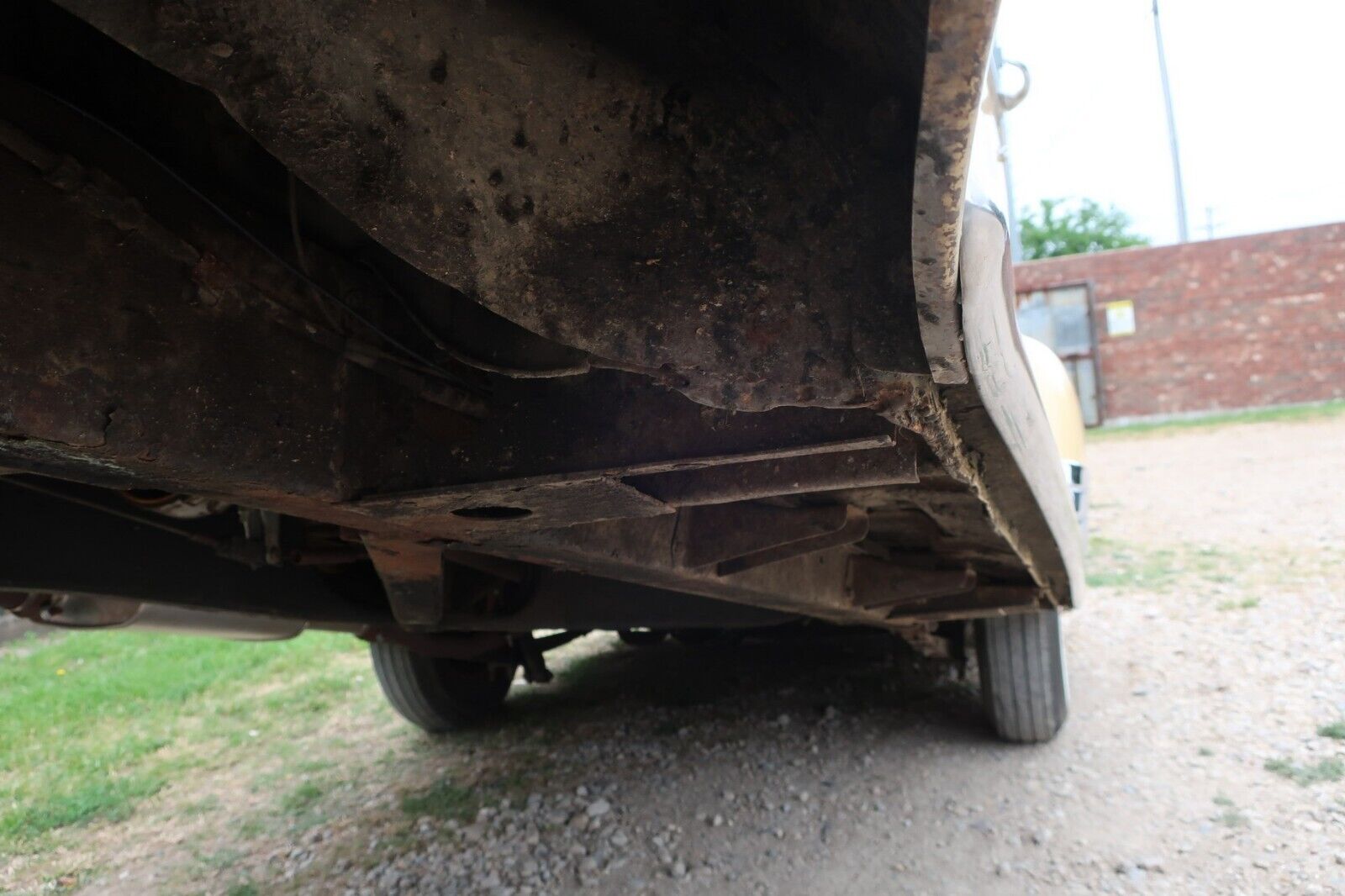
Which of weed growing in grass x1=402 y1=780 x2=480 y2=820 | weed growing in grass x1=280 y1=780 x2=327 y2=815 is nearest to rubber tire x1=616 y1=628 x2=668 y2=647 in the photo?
weed growing in grass x1=402 y1=780 x2=480 y2=820

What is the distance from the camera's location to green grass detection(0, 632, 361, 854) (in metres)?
3.52

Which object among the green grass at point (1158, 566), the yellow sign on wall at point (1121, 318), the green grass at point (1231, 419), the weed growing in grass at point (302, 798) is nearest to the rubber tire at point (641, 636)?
the weed growing in grass at point (302, 798)

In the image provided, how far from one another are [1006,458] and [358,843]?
7.71ft

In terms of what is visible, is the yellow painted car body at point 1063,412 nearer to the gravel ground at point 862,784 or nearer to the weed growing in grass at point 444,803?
the gravel ground at point 862,784

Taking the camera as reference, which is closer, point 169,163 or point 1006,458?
point 169,163

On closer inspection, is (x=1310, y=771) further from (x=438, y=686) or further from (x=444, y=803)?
(x=438, y=686)

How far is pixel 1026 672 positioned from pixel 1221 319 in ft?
49.9

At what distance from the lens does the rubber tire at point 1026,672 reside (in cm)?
323

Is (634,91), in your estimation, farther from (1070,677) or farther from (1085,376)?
(1085,376)

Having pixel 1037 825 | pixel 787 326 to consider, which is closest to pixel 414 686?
pixel 1037 825

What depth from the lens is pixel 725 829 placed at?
2.82 m

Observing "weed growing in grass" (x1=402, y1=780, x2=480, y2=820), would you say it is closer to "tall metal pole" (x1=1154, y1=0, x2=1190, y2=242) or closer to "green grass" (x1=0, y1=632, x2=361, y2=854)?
"green grass" (x1=0, y1=632, x2=361, y2=854)

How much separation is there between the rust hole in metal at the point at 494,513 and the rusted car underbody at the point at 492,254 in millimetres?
18

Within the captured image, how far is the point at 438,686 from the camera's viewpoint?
3.73 meters
